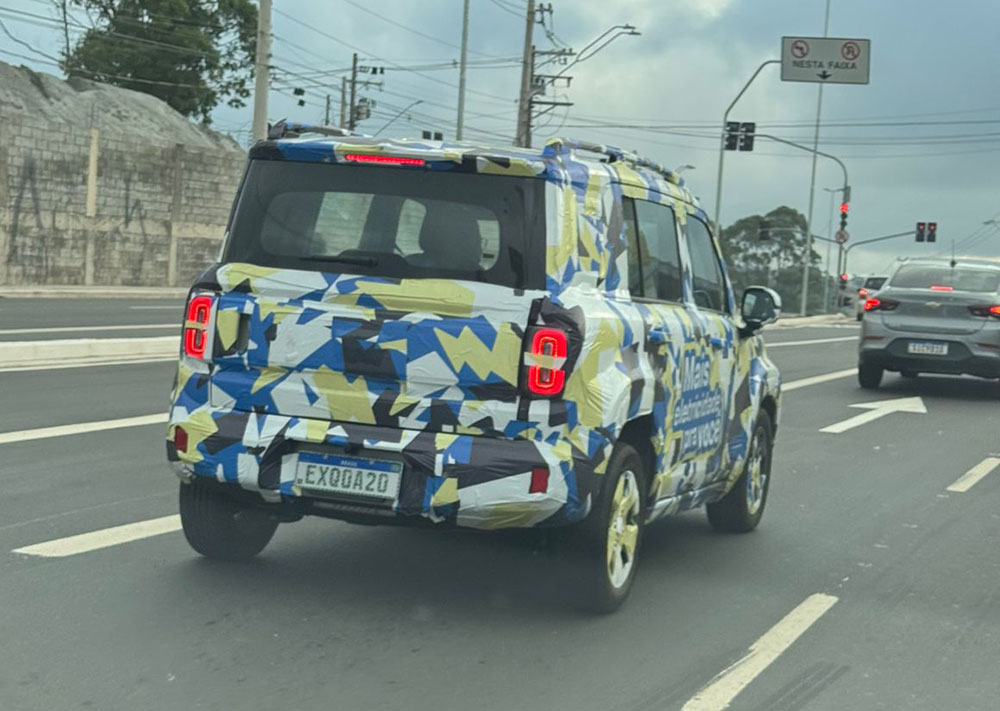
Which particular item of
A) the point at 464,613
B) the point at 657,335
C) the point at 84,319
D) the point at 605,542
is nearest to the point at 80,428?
the point at 464,613

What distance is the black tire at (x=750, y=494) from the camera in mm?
8273

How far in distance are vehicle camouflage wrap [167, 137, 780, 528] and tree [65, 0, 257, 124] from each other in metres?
57.2

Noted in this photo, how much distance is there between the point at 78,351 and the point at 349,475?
37.1 ft

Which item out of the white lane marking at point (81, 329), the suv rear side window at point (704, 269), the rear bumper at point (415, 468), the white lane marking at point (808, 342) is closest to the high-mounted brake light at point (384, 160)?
the rear bumper at point (415, 468)

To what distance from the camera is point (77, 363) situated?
16.0 m

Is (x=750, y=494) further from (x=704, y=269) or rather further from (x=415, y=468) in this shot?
(x=415, y=468)

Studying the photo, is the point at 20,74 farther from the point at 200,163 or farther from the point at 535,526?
the point at 535,526

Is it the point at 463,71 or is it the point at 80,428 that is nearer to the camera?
the point at 80,428

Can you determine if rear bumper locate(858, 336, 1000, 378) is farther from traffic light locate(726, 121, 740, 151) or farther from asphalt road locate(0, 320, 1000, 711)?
traffic light locate(726, 121, 740, 151)

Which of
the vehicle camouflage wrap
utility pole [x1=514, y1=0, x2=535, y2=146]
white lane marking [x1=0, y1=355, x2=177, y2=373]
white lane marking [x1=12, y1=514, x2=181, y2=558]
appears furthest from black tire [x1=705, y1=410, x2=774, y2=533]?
utility pole [x1=514, y1=0, x2=535, y2=146]

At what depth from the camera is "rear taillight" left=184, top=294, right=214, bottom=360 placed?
5.89m

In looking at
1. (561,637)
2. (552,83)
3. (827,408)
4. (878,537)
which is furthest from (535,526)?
(552,83)

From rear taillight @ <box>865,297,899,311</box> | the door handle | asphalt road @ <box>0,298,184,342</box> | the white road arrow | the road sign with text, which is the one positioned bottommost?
asphalt road @ <box>0,298,184,342</box>

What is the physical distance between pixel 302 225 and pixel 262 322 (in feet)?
1.49
